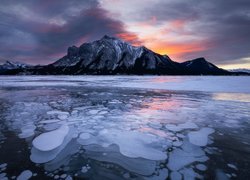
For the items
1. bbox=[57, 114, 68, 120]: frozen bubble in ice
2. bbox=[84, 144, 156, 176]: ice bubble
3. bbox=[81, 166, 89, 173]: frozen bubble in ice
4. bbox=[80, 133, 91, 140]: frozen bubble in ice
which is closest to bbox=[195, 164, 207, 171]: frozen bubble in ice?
bbox=[84, 144, 156, 176]: ice bubble

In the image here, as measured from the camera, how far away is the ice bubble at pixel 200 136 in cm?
475

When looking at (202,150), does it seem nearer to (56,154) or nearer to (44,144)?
(56,154)

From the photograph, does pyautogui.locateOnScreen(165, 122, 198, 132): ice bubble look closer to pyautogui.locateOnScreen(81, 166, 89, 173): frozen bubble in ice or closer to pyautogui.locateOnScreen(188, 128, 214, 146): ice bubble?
pyautogui.locateOnScreen(188, 128, 214, 146): ice bubble

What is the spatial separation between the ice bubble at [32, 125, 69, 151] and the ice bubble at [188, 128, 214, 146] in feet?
11.9

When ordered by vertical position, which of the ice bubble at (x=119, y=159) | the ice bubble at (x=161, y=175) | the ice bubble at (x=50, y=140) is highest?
the ice bubble at (x=161, y=175)

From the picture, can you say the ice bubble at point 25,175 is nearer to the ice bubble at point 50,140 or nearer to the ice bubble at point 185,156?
the ice bubble at point 50,140

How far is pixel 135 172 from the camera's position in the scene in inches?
132

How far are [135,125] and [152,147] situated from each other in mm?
1824

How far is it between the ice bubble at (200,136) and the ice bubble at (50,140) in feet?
11.9

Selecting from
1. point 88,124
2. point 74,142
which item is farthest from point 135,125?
point 74,142

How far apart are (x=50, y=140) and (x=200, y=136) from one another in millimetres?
4253

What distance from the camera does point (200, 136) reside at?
5.18 meters

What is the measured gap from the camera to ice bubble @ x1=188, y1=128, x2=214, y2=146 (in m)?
4.75

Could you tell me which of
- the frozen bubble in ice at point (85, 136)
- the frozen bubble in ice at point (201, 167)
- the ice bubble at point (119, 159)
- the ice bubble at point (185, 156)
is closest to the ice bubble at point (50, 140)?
the frozen bubble in ice at point (85, 136)
